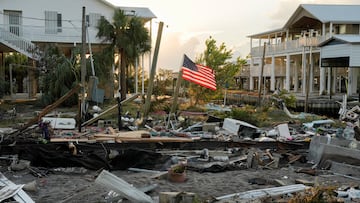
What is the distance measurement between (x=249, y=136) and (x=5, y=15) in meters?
22.9

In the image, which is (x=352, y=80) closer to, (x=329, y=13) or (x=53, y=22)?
(x=329, y=13)

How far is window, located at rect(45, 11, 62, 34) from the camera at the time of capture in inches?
1227

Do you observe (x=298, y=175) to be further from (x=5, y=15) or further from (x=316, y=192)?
(x=5, y=15)

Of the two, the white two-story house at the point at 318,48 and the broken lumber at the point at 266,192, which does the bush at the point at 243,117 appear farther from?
the white two-story house at the point at 318,48

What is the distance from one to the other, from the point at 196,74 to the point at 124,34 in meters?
10.9

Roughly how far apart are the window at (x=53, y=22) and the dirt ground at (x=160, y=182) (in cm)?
2206

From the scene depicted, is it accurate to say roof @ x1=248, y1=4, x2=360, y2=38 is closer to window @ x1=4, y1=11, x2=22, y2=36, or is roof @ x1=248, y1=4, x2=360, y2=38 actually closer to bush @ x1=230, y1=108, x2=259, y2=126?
bush @ x1=230, y1=108, x2=259, y2=126

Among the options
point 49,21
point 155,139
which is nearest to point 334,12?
point 49,21

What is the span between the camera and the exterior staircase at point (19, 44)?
90.5 ft

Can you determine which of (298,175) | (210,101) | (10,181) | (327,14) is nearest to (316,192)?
(298,175)

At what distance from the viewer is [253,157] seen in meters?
11.4

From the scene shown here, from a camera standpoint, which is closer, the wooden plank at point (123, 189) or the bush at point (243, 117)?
the wooden plank at point (123, 189)

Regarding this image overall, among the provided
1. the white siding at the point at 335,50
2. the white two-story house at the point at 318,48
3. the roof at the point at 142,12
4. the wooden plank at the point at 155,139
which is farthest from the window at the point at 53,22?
the white siding at the point at 335,50

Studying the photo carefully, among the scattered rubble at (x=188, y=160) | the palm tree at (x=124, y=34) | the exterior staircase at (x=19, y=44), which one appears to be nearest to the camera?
the scattered rubble at (x=188, y=160)
